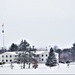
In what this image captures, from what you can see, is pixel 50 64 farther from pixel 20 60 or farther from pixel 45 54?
pixel 45 54

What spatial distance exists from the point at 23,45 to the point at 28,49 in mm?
1840

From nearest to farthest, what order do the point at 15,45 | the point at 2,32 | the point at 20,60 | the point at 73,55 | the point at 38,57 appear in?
the point at 20,60
the point at 2,32
the point at 38,57
the point at 73,55
the point at 15,45

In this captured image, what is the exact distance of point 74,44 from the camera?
121 meters

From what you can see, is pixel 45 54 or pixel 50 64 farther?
pixel 45 54

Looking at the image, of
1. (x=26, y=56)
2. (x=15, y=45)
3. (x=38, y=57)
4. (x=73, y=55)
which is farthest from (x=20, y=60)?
(x=15, y=45)

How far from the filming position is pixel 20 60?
2408 inches

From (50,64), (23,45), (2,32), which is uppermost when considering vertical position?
(2,32)

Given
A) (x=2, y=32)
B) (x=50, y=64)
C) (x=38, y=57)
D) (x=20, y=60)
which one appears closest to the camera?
(x=20, y=60)

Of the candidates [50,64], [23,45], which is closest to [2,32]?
[23,45]

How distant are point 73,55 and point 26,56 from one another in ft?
198

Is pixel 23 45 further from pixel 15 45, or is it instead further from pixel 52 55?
pixel 15 45

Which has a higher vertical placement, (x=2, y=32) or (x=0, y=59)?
(x=2, y=32)

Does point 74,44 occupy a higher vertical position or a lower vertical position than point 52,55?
higher

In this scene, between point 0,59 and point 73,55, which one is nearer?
point 0,59
